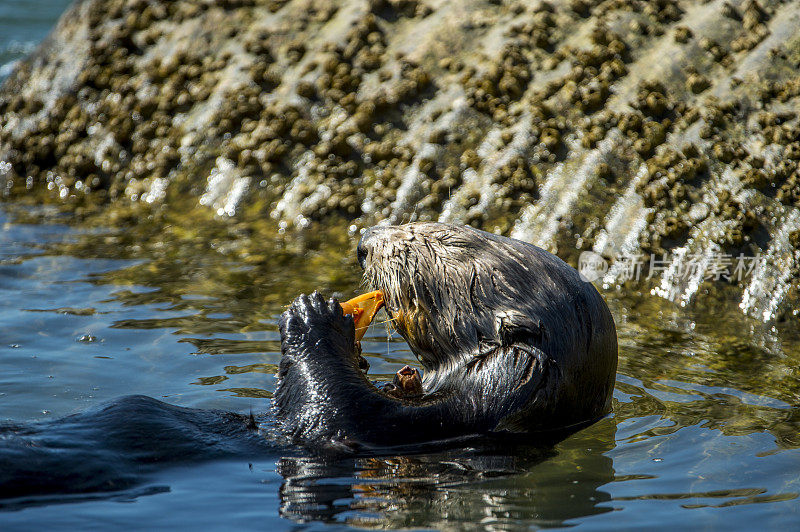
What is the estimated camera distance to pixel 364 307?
4.67m

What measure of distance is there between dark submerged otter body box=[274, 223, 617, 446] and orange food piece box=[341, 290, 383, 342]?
7cm

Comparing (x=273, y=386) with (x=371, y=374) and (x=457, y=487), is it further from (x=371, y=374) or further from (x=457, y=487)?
(x=457, y=487)

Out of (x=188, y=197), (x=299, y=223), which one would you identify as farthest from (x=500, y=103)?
(x=188, y=197)

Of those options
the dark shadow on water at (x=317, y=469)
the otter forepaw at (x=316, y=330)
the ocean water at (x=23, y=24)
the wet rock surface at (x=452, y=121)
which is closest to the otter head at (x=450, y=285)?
the otter forepaw at (x=316, y=330)

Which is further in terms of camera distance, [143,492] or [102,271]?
[102,271]

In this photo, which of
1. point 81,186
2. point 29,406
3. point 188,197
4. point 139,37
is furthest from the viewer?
point 139,37

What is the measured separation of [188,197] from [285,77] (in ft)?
4.66

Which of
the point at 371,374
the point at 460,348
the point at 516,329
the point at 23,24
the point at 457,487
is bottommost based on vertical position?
the point at 457,487

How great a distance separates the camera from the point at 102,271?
701 centimetres

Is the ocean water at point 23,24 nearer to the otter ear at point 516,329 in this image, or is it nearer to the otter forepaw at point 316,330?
the otter forepaw at point 316,330

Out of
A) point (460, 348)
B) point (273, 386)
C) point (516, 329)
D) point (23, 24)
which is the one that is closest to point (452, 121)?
point (273, 386)

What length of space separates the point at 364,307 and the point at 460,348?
58 centimetres

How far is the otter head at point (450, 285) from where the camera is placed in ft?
14.0

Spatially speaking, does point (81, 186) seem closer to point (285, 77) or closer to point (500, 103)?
point (285, 77)
